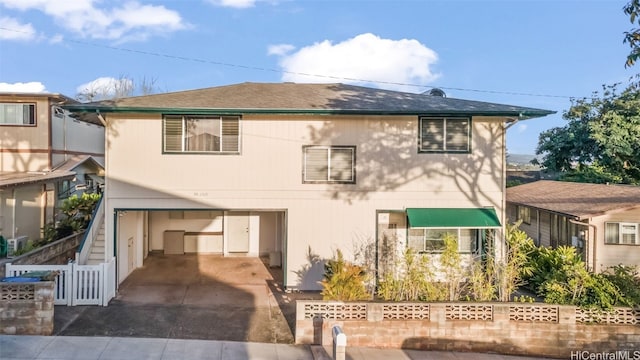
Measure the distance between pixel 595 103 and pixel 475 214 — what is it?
2193 cm

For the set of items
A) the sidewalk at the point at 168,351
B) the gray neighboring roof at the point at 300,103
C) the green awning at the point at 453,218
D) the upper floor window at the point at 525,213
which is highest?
the gray neighboring roof at the point at 300,103

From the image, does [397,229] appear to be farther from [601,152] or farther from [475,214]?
[601,152]

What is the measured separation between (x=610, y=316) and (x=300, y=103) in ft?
30.1

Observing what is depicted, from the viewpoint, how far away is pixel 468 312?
8352 mm

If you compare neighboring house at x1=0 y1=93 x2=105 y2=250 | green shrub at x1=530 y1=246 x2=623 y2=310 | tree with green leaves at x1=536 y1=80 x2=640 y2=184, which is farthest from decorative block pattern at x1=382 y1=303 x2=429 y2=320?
tree with green leaves at x1=536 y1=80 x2=640 y2=184

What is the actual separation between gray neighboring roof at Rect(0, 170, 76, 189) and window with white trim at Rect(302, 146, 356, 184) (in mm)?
8877

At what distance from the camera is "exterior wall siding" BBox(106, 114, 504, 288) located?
1137cm

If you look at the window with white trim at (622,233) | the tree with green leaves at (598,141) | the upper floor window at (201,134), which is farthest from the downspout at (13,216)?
the tree with green leaves at (598,141)

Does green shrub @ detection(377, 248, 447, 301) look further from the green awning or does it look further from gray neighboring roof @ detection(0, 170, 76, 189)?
gray neighboring roof @ detection(0, 170, 76, 189)

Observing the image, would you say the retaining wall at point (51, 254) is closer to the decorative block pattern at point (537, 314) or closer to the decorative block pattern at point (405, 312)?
the decorative block pattern at point (405, 312)

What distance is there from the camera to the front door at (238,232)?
1580cm

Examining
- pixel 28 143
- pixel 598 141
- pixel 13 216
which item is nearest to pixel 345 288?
pixel 13 216

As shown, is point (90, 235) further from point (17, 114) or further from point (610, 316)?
point (610, 316)

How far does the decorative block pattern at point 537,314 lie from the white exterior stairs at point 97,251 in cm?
1054
